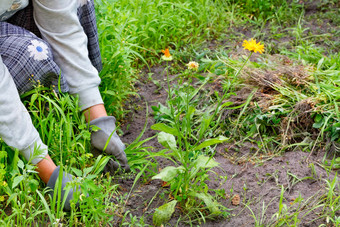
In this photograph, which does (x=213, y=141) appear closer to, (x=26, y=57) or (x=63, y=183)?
(x=63, y=183)

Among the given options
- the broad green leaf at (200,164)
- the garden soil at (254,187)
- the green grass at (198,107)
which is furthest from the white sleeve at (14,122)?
the broad green leaf at (200,164)

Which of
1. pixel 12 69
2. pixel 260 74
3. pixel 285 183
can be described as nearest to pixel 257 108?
pixel 260 74

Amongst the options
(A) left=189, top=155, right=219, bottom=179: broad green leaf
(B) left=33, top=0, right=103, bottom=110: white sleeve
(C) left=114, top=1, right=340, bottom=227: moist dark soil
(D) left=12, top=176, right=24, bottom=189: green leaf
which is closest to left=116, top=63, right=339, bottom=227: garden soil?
(C) left=114, top=1, right=340, bottom=227: moist dark soil

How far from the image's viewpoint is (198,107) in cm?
284

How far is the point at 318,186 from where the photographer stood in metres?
2.19

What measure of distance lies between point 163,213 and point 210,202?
0.70 ft

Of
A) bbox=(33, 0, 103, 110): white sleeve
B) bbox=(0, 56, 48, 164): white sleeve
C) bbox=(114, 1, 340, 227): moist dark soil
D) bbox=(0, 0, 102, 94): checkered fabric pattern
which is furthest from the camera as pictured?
bbox=(33, 0, 103, 110): white sleeve

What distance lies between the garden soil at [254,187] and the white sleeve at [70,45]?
0.44 metres

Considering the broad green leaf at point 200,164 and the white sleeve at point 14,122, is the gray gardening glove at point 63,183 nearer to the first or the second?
the white sleeve at point 14,122

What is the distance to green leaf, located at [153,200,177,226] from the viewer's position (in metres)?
1.98

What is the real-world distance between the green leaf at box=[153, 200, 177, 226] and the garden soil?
1.9 inches

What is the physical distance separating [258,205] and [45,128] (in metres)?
1.07

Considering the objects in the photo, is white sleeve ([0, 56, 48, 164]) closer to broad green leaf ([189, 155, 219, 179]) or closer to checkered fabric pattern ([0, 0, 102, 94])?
checkered fabric pattern ([0, 0, 102, 94])

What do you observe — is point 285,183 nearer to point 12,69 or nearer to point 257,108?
point 257,108
